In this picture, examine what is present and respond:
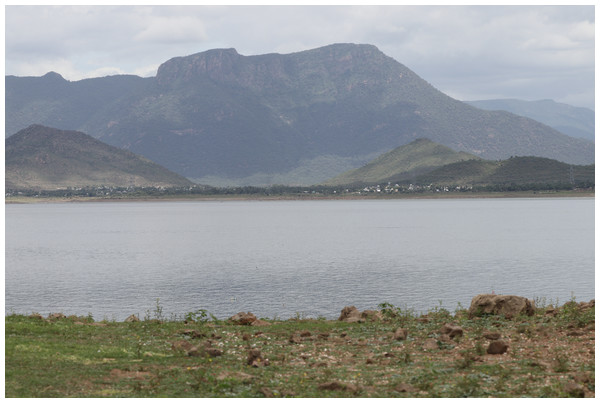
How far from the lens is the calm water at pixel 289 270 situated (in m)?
44.8

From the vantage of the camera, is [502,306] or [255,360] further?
[502,306]

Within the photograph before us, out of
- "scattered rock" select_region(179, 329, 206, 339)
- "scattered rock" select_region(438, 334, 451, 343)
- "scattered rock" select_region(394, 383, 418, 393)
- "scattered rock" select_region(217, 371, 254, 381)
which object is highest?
"scattered rock" select_region(217, 371, 254, 381)

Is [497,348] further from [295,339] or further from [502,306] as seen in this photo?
[502,306]

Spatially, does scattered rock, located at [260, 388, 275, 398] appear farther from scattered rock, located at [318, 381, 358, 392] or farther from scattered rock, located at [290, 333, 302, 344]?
scattered rock, located at [290, 333, 302, 344]

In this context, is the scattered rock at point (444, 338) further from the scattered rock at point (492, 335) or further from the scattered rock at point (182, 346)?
the scattered rock at point (182, 346)

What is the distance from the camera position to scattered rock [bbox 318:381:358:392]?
16.0 metres

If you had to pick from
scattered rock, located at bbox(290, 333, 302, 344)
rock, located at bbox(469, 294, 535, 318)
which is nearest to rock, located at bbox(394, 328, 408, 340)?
scattered rock, located at bbox(290, 333, 302, 344)

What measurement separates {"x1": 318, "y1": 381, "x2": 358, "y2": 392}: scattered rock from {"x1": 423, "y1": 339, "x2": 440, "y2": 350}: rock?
522 centimetres

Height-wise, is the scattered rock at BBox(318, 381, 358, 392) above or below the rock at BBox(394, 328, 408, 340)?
above

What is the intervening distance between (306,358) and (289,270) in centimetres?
4406

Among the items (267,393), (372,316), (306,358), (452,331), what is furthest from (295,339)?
(267,393)

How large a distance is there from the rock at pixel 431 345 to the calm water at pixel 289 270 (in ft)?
56.1

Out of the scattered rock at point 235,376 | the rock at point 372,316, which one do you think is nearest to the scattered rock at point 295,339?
the scattered rock at point 235,376

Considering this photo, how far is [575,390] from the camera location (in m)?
15.3
